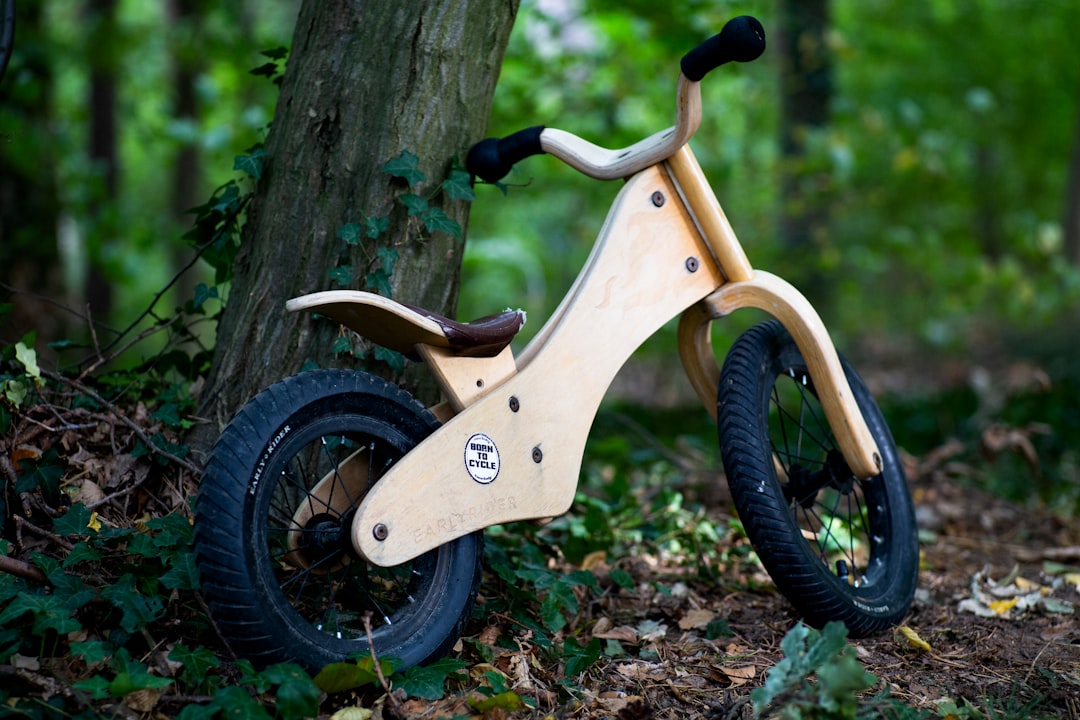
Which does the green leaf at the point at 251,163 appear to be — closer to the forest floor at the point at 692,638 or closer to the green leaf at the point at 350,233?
the green leaf at the point at 350,233

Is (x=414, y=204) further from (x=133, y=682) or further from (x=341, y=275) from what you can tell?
(x=133, y=682)

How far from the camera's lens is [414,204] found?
2.58 meters

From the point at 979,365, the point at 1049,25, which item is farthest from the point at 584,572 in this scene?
the point at 1049,25

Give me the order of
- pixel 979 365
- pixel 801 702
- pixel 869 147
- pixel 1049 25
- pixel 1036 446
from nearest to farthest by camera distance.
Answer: pixel 801 702 → pixel 1036 446 → pixel 979 365 → pixel 869 147 → pixel 1049 25

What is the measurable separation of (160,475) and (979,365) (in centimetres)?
677

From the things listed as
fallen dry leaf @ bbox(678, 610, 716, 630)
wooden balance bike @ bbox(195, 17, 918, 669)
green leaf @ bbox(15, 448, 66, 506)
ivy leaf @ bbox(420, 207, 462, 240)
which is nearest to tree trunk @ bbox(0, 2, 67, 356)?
green leaf @ bbox(15, 448, 66, 506)

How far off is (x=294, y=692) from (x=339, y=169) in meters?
1.45

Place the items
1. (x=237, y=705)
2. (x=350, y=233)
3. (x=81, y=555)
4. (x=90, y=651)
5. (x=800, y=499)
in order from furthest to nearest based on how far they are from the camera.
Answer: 1. (x=800, y=499)
2. (x=350, y=233)
3. (x=81, y=555)
4. (x=90, y=651)
5. (x=237, y=705)

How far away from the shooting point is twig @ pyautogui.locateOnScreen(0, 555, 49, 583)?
6.74 ft

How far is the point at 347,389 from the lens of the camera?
2080 mm

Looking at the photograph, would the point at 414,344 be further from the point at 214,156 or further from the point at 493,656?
the point at 214,156

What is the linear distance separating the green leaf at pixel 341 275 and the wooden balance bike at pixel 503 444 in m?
0.35

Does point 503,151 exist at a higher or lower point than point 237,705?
higher

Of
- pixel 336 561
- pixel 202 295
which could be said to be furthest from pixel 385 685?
pixel 202 295
